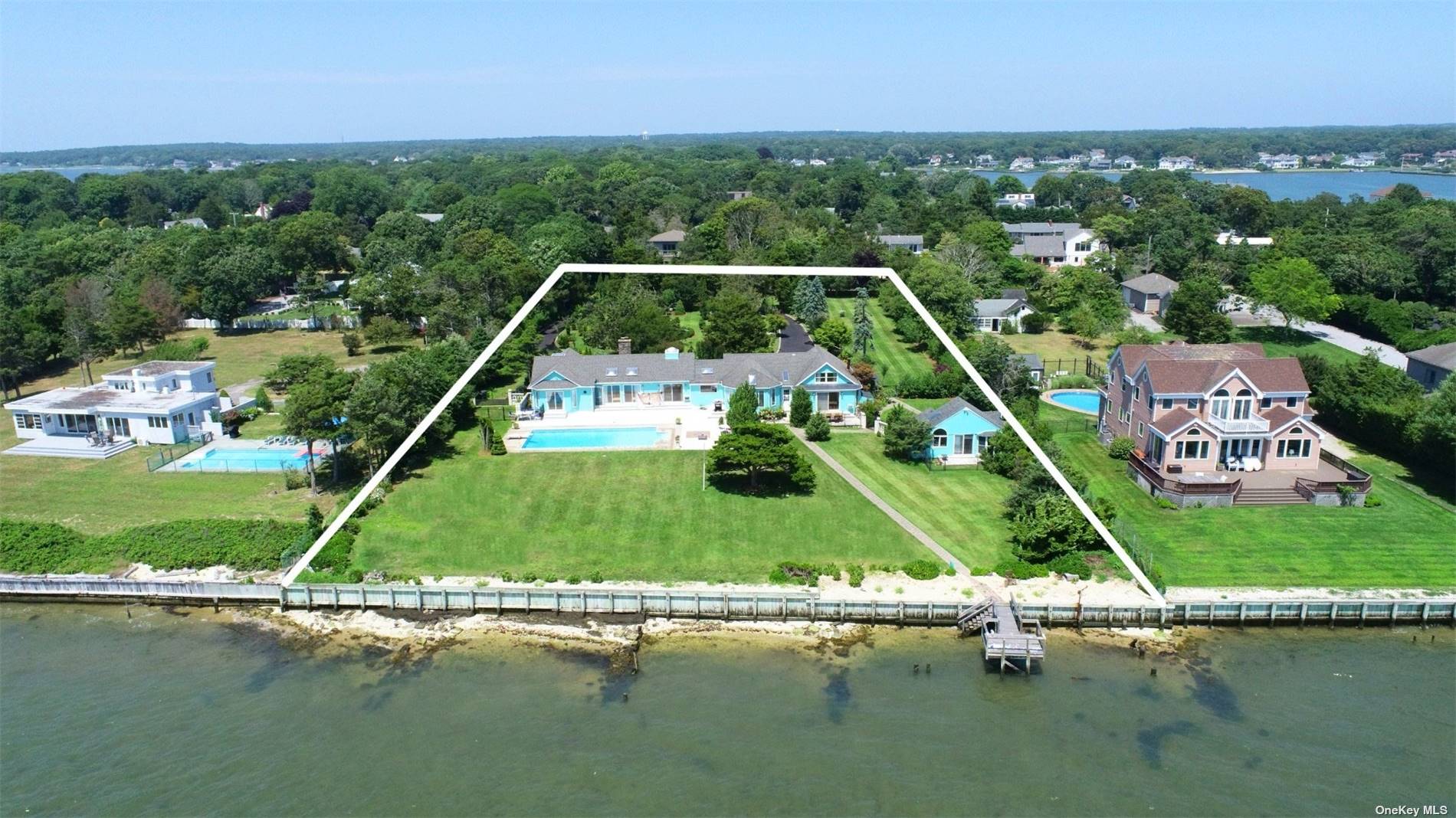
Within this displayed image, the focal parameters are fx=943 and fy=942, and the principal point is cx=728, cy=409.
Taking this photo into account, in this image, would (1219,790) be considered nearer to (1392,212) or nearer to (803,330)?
(803,330)

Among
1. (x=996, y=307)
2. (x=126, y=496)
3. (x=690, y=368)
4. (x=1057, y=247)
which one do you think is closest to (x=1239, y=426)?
(x=690, y=368)

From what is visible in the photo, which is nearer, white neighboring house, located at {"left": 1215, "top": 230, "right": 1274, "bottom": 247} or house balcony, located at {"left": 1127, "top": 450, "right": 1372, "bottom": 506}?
house balcony, located at {"left": 1127, "top": 450, "right": 1372, "bottom": 506}

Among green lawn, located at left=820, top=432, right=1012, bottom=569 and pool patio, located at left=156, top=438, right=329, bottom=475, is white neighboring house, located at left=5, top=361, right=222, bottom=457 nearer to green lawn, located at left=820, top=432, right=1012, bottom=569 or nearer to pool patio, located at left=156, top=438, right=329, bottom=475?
pool patio, located at left=156, top=438, right=329, bottom=475

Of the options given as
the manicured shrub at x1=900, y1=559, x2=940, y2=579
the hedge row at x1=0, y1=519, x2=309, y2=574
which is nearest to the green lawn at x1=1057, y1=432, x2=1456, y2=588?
the manicured shrub at x1=900, y1=559, x2=940, y2=579

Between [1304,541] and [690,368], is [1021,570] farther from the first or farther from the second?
[690,368]

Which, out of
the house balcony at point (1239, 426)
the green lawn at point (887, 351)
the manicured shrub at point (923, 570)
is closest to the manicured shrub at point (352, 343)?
the green lawn at point (887, 351)
